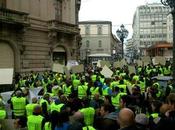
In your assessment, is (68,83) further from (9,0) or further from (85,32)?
(85,32)

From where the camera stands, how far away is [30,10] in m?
35.1

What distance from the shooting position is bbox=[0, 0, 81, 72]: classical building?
31.6 meters

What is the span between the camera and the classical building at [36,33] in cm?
3157

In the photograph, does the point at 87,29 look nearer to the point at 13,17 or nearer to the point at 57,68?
the point at 13,17

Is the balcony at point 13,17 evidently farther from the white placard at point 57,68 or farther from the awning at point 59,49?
the white placard at point 57,68

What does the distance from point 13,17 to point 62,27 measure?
8848 millimetres

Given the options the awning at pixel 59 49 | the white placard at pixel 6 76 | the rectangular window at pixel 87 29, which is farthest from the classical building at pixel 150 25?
the white placard at pixel 6 76

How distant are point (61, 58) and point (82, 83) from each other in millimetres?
25563

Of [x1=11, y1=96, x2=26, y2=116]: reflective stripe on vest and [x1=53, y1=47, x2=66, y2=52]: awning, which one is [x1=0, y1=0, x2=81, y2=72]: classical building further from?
[x1=11, y1=96, x2=26, y2=116]: reflective stripe on vest

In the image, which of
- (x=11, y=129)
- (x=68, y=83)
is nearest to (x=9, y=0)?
(x=68, y=83)

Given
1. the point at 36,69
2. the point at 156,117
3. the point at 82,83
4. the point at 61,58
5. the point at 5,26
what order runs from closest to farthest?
the point at 156,117
the point at 82,83
the point at 5,26
the point at 36,69
the point at 61,58

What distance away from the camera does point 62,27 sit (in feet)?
130

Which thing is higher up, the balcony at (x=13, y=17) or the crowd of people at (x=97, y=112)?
the balcony at (x=13, y=17)

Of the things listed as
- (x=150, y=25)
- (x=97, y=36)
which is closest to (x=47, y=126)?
(x=97, y=36)
